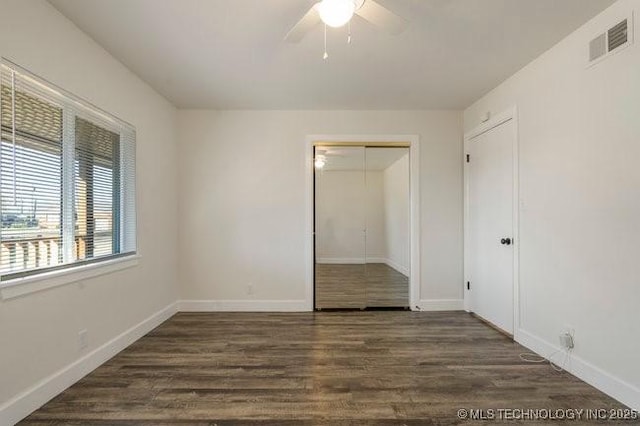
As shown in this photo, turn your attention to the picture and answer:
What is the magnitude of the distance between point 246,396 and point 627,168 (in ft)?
9.56

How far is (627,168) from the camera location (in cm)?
206

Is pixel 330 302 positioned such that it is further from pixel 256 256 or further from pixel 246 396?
pixel 246 396

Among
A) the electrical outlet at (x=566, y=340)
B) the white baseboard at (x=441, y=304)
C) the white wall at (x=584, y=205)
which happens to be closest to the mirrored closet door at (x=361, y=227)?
the white baseboard at (x=441, y=304)

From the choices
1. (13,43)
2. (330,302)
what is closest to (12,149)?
(13,43)

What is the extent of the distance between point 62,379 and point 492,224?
4.07 meters

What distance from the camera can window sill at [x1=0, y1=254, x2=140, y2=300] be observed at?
186 cm

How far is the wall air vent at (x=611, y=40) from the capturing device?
2.05 meters

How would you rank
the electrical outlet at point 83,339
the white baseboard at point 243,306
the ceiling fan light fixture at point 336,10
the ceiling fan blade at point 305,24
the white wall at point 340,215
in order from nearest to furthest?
the ceiling fan light fixture at point 336,10 < the ceiling fan blade at point 305,24 < the electrical outlet at point 83,339 < the white baseboard at point 243,306 < the white wall at point 340,215

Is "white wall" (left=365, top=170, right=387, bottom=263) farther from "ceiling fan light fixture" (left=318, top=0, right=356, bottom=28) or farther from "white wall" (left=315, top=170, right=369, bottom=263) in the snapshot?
"ceiling fan light fixture" (left=318, top=0, right=356, bottom=28)

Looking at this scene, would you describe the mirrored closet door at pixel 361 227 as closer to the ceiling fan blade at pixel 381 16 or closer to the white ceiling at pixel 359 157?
the white ceiling at pixel 359 157

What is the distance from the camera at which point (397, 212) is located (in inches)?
172

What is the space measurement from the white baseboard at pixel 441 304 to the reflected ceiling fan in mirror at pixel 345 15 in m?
3.28

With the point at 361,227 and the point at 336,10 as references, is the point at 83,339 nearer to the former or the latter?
the point at 336,10

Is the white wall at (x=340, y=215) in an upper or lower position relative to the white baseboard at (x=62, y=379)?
upper
